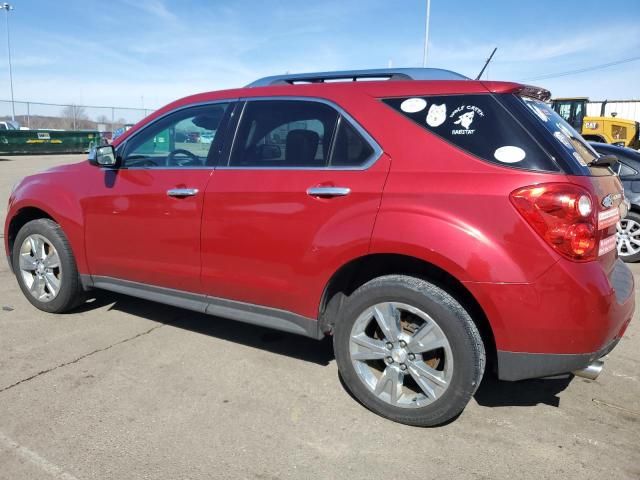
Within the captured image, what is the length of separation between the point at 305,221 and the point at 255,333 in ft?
4.97

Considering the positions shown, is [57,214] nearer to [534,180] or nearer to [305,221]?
[305,221]

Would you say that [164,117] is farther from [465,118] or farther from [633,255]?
[633,255]

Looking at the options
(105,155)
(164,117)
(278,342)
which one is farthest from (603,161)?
(105,155)

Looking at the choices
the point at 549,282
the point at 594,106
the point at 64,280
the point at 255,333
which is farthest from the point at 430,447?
the point at 594,106

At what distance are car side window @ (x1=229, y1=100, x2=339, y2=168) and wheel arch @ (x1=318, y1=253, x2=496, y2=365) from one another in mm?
642

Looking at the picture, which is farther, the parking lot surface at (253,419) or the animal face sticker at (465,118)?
the animal face sticker at (465,118)

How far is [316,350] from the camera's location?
12.7 feet

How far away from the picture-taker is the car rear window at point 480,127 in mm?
2496

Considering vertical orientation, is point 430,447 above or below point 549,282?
below

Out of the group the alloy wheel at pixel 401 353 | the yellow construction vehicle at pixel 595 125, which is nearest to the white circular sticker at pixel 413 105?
the alloy wheel at pixel 401 353

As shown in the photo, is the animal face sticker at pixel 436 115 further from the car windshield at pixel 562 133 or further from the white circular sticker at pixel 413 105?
the car windshield at pixel 562 133

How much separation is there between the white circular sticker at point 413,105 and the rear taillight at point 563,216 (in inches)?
30.1

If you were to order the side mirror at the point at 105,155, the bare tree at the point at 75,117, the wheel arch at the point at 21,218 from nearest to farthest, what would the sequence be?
the side mirror at the point at 105,155
the wheel arch at the point at 21,218
the bare tree at the point at 75,117

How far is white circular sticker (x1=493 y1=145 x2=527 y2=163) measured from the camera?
2.50m
